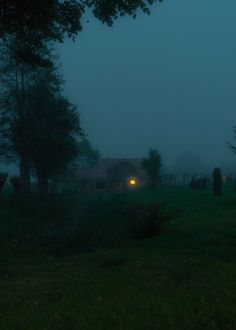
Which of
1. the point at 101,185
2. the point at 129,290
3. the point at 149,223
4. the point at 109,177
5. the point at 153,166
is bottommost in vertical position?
the point at 129,290

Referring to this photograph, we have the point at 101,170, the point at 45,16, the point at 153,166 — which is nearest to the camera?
the point at 45,16

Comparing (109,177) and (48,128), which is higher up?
(48,128)

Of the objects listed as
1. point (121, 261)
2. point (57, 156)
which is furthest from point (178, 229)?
point (57, 156)

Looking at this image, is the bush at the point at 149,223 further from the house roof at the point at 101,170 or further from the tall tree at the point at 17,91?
the house roof at the point at 101,170

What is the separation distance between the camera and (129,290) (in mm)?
8508

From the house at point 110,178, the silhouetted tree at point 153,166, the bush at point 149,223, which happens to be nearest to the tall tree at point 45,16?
the bush at point 149,223

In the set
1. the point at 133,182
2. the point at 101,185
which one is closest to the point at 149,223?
the point at 101,185

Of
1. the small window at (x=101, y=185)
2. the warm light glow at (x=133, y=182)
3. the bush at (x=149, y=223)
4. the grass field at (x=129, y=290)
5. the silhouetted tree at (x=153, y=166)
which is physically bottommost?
the grass field at (x=129, y=290)

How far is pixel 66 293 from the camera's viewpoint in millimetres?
8578

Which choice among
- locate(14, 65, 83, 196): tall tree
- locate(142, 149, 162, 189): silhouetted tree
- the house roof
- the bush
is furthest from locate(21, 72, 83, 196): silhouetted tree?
the house roof

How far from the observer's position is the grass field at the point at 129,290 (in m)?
6.78

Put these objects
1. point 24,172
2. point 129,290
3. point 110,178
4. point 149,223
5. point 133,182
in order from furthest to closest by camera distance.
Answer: point 133,182 < point 110,178 < point 24,172 < point 149,223 < point 129,290

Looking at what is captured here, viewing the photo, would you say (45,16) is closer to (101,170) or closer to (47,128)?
(47,128)

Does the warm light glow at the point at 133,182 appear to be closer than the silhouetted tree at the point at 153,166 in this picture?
No
